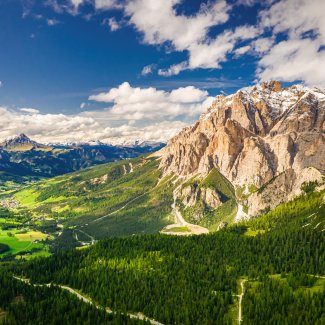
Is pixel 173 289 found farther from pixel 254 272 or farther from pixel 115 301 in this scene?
pixel 254 272

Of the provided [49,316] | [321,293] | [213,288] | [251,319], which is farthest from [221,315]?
[49,316]

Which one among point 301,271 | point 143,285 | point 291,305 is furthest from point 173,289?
point 301,271

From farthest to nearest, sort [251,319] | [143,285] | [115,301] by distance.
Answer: [143,285] → [115,301] → [251,319]

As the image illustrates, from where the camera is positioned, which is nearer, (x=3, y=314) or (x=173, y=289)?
(x=3, y=314)

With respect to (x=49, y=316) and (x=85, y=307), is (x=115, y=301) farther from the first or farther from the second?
(x=49, y=316)

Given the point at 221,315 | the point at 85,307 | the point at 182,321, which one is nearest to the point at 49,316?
the point at 85,307

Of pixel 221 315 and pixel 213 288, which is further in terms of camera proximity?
pixel 213 288

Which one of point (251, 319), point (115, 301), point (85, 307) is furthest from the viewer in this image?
point (115, 301)

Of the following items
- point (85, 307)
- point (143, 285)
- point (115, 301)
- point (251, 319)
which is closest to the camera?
point (251, 319)

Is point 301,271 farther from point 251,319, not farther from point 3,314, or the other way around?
point 3,314
